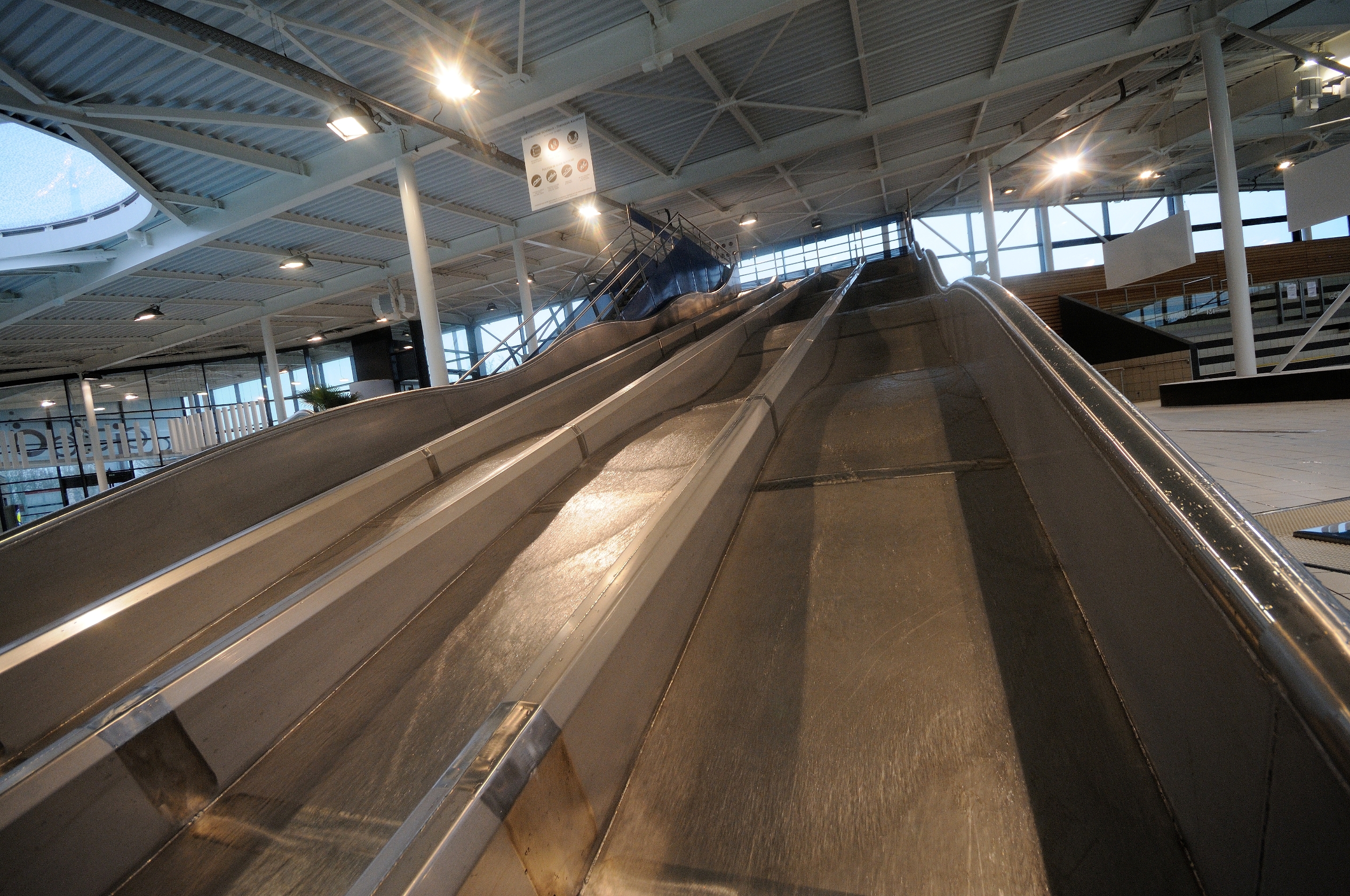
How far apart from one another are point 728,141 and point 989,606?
556 inches

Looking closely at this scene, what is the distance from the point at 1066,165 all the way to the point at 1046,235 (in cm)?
683

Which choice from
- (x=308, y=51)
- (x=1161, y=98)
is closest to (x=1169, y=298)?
(x=1161, y=98)

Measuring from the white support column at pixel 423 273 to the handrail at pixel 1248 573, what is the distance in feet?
33.1

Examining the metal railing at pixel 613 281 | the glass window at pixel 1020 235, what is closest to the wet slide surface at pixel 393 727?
the metal railing at pixel 613 281

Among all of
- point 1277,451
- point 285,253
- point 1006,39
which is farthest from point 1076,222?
point 285,253

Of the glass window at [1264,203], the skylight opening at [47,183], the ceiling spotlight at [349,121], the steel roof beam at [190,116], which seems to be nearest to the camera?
the ceiling spotlight at [349,121]

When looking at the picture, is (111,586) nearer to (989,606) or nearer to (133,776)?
(133,776)

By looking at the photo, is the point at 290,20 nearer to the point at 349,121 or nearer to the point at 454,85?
the point at 349,121

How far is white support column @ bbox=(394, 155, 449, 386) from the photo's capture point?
32.8 ft

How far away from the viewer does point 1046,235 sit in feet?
83.3

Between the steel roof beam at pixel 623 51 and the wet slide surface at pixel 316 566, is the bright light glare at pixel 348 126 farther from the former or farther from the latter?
the wet slide surface at pixel 316 566

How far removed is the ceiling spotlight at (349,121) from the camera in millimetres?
7035

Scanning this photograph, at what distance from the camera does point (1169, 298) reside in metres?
15.6

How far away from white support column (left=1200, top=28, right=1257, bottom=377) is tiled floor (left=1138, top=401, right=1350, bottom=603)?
2.23 metres
